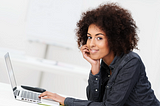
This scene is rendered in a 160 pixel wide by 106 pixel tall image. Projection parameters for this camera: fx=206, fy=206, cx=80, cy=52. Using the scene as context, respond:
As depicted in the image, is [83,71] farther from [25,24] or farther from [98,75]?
[98,75]

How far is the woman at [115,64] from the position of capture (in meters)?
1.22

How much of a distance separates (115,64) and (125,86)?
209 mm

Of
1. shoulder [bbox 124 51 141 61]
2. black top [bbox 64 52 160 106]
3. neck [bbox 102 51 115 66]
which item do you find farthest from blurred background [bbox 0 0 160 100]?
shoulder [bbox 124 51 141 61]

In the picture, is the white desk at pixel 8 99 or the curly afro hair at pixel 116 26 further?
the curly afro hair at pixel 116 26

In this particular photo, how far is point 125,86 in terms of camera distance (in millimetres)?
1203

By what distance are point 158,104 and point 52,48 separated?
91.0 inches

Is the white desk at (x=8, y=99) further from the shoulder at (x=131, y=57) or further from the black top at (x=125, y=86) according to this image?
the shoulder at (x=131, y=57)

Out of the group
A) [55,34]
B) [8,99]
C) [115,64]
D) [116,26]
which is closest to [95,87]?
[115,64]

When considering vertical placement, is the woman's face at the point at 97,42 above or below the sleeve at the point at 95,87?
above

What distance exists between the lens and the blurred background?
318 centimetres

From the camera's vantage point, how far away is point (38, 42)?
331 centimetres

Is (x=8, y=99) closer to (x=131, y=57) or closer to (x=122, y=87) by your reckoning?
(x=122, y=87)

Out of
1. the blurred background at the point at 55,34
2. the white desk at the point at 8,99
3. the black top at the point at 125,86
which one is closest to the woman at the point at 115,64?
the black top at the point at 125,86

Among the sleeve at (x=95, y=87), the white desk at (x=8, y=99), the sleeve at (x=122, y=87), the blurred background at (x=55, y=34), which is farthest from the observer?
the blurred background at (x=55, y=34)
